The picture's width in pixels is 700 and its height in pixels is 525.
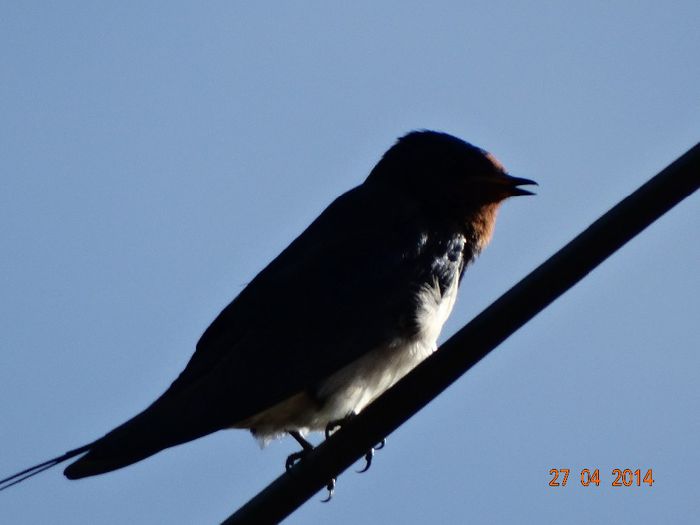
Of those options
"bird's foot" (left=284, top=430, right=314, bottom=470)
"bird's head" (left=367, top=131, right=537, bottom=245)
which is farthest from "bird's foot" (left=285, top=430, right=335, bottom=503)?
"bird's head" (left=367, top=131, right=537, bottom=245)

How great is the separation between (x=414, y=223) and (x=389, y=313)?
26.3 inches

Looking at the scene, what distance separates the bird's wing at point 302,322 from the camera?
166 inches

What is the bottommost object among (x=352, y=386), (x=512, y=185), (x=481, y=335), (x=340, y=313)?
(x=481, y=335)

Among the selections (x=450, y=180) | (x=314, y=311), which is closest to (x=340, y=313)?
(x=314, y=311)

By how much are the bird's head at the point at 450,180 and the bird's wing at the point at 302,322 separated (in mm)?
240

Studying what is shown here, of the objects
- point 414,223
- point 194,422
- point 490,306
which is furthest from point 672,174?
point 414,223

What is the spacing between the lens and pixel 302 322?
494cm

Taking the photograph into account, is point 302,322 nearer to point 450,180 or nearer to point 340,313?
point 340,313

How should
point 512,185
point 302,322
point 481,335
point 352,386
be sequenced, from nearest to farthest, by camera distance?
point 481,335 → point 352,386 → point 302,322 → point 512,185

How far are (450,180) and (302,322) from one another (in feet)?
4.54

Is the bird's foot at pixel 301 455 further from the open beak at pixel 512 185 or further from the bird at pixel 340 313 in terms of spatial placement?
the open beak at pixel 512 185

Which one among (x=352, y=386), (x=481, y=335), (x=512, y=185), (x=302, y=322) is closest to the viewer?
(x=481, y=335)

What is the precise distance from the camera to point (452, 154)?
603cm

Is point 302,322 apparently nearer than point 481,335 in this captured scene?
No
